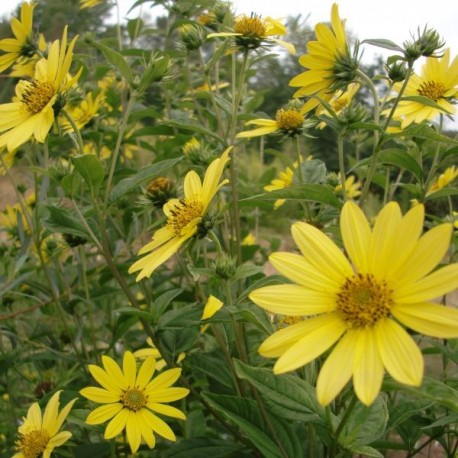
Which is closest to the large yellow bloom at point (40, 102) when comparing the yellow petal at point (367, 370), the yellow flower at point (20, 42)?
the yellow flower at point (20, 42)

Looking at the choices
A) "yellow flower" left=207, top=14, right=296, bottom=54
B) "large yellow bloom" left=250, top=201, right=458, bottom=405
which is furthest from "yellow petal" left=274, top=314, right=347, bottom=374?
"yellow flower" left=207, top=14, right=296, bottom=54

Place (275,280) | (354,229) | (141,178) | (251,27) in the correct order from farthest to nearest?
(251,27) < (141,178) < (275,280) < (354,229)

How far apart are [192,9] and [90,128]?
455 mm

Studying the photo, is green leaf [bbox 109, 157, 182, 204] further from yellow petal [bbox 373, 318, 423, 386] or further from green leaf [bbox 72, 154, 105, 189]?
yellow petal [bbox 373, 318, 423, 386]

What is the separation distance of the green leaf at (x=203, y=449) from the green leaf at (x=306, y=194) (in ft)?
1.46

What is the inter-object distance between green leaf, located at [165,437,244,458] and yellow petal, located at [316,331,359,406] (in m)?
0.48

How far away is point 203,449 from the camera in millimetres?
1032

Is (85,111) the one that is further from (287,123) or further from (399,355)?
(399,355)

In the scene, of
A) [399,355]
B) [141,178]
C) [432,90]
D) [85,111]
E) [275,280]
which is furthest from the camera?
[85,111]

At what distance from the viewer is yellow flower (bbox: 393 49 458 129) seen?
107 centimetres

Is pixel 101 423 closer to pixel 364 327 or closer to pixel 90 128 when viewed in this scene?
pixel 364 327

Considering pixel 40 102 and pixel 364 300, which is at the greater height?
pixel 40 102

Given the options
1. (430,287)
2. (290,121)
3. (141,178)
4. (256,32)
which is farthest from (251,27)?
(430,287)

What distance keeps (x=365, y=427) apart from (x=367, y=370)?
0.71 ft
